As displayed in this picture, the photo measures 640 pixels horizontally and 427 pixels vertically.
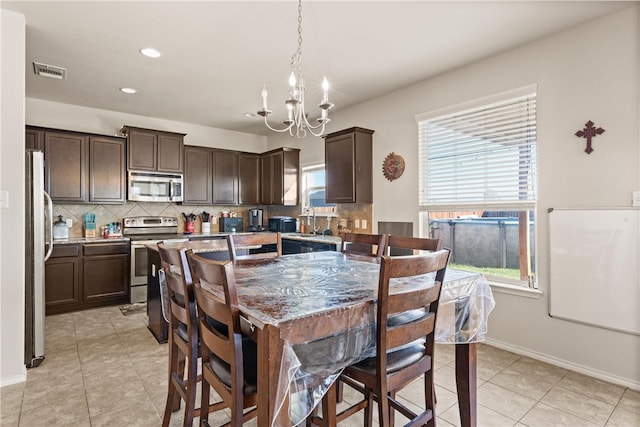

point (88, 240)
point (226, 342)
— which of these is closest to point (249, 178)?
point (88, 240)

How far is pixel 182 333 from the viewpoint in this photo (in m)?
1.78

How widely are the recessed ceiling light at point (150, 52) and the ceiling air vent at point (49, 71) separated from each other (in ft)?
3.59

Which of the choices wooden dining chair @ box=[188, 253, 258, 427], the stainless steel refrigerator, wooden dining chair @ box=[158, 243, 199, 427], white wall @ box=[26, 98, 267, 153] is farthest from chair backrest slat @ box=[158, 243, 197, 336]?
white wall @ box=[26, 98, 267, 153]

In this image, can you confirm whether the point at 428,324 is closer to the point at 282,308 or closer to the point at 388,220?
the point at 282,308

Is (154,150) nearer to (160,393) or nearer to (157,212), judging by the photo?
(157,212)

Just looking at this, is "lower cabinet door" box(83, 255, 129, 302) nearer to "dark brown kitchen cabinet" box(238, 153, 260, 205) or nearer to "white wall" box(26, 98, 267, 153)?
"white wall" box(26, 98, 267, 153)

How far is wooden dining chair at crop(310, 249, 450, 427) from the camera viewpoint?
128 centimetres

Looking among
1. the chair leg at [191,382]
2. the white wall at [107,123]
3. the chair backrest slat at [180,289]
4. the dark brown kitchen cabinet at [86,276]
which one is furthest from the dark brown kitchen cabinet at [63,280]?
the chair leg at [191,382]

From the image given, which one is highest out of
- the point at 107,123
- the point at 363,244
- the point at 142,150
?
the point at 107,123

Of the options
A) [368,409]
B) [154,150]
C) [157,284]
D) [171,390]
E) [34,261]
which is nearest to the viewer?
[368,409]

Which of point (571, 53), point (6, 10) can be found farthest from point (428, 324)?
point (6, 10)

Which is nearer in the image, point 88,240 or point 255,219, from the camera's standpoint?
point 88,240

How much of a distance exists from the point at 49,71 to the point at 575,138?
507 centimetres

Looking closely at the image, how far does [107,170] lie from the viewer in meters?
4.59
